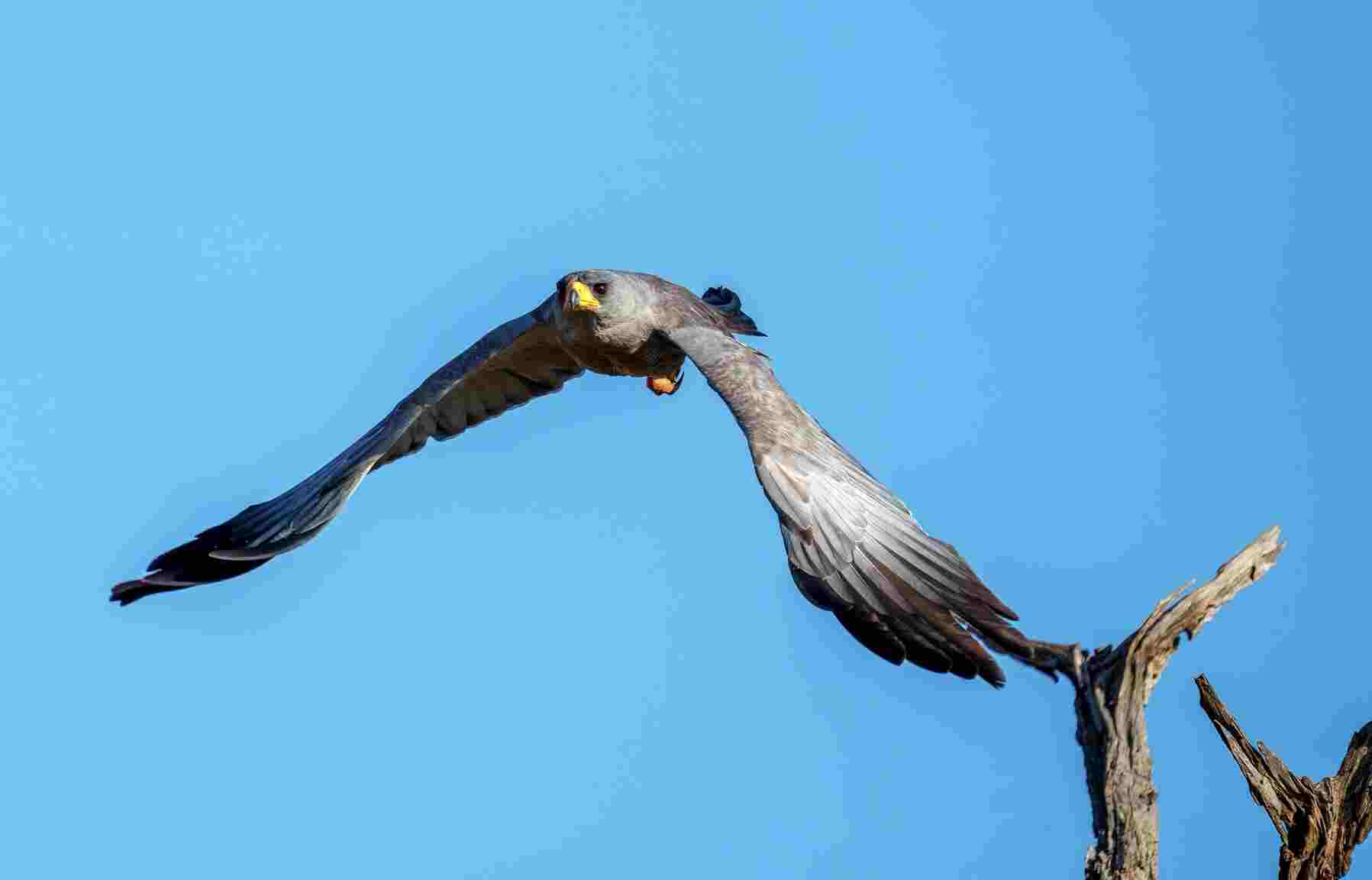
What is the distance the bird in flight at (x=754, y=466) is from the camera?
9492 millimetres

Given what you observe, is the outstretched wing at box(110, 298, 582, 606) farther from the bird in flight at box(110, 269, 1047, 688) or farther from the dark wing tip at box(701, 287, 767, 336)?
the dark wing tip at box(701, 287, 767, 336)

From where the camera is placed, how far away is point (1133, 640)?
Result: 772 cm

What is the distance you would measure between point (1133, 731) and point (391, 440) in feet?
20.7

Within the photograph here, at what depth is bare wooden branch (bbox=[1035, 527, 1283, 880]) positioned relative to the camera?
25.4ft

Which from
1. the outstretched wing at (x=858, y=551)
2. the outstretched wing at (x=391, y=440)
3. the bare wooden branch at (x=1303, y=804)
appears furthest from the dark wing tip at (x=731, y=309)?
A: the bare wooden branch at (x=1303, y=804)

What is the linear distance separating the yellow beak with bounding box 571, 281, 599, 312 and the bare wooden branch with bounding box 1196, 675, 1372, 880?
553 centimetres

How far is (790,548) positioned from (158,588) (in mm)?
4358

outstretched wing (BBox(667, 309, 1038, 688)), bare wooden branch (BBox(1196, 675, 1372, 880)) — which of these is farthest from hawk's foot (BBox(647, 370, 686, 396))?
bare wooden branch (BBox(1196, 675, 1372, 880))

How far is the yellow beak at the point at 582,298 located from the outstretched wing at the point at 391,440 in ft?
2.08

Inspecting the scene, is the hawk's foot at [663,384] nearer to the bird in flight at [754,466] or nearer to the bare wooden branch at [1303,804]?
the bird in flight at [754,466]

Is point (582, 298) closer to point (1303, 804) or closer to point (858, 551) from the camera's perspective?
point (858, 551)

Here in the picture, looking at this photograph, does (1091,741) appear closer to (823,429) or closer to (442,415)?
(823,429)

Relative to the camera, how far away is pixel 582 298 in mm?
12273

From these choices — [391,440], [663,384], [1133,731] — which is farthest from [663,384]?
[1133,731]
